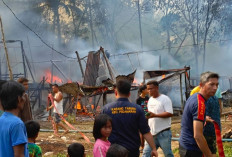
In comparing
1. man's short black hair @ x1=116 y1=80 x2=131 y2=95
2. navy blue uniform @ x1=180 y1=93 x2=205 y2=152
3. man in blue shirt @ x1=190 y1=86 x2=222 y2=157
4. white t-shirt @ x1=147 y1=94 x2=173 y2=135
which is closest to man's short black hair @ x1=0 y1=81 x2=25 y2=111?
man's short black hair @ x1=116 y1=80 x2=131 y2=95

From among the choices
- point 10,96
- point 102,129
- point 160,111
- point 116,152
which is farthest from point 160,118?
point 10,96

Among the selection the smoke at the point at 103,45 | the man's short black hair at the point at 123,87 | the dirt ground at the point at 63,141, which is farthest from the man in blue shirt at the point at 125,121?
the smoke at the point at 103,45

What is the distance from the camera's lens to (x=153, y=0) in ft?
147

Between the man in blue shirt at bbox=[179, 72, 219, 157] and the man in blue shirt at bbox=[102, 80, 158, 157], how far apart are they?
0.57 m

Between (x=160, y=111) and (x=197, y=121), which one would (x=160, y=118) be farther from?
(x=197, y=121)

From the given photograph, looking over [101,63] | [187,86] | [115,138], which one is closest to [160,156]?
[115,138]

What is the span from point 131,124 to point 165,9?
41371 millimetres

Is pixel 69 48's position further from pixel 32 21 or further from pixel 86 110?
pixel 86 110

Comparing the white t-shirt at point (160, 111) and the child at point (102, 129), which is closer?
the child at point (102, 129)

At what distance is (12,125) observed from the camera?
298 cm

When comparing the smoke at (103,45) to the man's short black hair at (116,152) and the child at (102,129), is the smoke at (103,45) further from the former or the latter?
the man's short black hair at (116,152)

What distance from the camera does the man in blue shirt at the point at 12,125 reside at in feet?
9.78

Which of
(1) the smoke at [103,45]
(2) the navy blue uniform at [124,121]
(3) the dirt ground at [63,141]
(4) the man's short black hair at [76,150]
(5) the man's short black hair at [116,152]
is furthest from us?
(1) the smoke at [103,45]

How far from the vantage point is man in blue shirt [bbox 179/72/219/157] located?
3.97 m
